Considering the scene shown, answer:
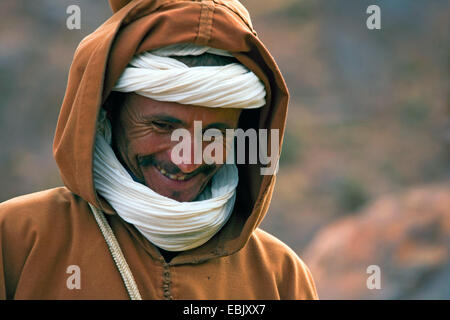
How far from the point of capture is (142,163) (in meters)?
2.83

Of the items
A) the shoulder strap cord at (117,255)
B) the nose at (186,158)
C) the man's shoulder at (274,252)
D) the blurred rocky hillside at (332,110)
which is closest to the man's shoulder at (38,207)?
the shoulder strap cord at (117,255)

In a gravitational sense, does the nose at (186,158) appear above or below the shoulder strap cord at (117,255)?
above

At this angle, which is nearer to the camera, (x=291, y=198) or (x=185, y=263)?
(x=185, y=263)

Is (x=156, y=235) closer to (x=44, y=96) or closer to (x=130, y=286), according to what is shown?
(x=130, y=286)

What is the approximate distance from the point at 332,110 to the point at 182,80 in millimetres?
13064

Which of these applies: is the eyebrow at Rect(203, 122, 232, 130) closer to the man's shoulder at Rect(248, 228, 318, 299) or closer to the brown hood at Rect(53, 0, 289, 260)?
the brown hood at Rect(53, 0, 289, 260)

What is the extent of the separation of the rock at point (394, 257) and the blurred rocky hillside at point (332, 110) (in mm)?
51

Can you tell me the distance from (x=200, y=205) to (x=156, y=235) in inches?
8.2

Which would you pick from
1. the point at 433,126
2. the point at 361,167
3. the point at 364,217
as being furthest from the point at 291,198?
the point at 433,126

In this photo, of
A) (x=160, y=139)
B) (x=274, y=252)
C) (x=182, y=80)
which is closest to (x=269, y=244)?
(x=274, y=252)

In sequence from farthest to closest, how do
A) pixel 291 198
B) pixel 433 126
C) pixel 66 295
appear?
1. pixel 433 126
2. pixel 291 198
3. pixel 66 295

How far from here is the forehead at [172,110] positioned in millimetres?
2748

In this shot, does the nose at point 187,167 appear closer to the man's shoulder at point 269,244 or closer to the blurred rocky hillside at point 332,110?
the man's shoulder at point 269,244

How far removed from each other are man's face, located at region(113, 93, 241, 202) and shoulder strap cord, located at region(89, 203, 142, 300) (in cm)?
23
